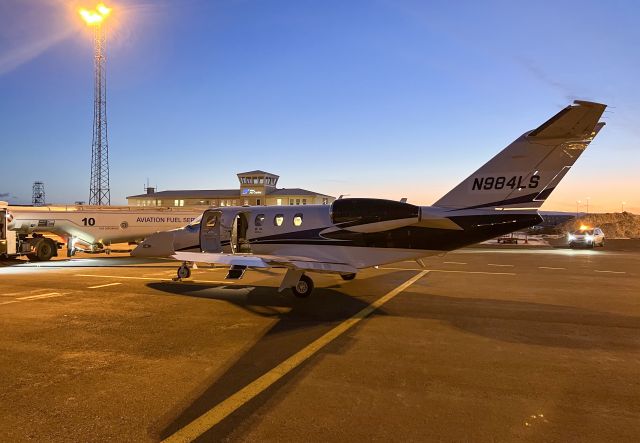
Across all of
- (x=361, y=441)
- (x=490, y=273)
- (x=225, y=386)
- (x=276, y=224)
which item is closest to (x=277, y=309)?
(x=276, y=224)

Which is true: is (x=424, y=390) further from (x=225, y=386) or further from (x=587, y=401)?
(x=225, y=386)

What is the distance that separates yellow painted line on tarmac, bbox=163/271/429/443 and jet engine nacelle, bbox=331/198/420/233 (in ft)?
11.1

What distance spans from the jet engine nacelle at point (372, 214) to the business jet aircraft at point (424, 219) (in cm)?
3

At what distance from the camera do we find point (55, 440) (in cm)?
435

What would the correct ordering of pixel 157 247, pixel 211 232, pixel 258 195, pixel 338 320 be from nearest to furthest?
pixel 338 320
pixel 211 232
pixel 157 247
pixel 258 195

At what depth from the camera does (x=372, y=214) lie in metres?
12.0

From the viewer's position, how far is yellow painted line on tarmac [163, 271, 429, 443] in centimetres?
449

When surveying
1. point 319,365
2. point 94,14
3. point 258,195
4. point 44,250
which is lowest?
point 319,365

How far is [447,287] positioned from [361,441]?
1076 centimetres

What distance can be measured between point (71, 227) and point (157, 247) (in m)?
14.5

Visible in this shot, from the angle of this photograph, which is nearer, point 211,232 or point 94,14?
point 211,232

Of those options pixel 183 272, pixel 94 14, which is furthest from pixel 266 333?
pixel 94 14

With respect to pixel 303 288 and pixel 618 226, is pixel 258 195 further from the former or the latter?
pixel 618 226

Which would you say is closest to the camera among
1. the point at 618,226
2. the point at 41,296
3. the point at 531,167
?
the point at 531,167
